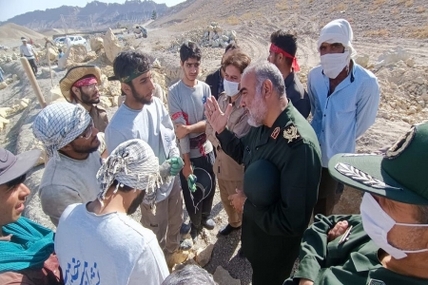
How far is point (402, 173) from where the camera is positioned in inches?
48.0

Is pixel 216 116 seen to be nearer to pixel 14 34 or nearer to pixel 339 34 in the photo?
pixel 339 34

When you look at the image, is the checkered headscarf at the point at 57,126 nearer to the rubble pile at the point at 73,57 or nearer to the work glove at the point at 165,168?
the work glove at the point at 165,168

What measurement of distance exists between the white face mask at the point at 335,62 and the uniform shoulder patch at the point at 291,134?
1108 mm

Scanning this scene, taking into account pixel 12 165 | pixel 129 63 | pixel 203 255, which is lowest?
pixel 203 255

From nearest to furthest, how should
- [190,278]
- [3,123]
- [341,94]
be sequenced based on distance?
[190,278], [341,94], [3,123]

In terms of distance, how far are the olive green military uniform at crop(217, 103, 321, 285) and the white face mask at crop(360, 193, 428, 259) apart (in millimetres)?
620

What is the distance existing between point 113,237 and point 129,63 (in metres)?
1.68

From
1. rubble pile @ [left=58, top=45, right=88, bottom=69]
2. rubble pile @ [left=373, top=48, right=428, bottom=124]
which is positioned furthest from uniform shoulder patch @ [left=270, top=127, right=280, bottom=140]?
rubble pile @ [left=58, top=45, right=88, bottom=69]

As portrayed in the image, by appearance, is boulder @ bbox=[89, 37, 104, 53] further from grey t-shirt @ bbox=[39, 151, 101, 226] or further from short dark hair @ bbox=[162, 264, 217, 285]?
short dark hair @ bbox=[162, 264, 217, 285]

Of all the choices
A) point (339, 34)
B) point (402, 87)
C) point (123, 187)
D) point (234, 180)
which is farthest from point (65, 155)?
point (402, 87)

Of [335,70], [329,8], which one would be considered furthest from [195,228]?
[329,8]

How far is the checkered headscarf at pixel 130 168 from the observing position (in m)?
1.65

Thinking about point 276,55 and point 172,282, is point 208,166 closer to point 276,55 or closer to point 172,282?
point 276,55

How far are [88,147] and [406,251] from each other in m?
1.98
